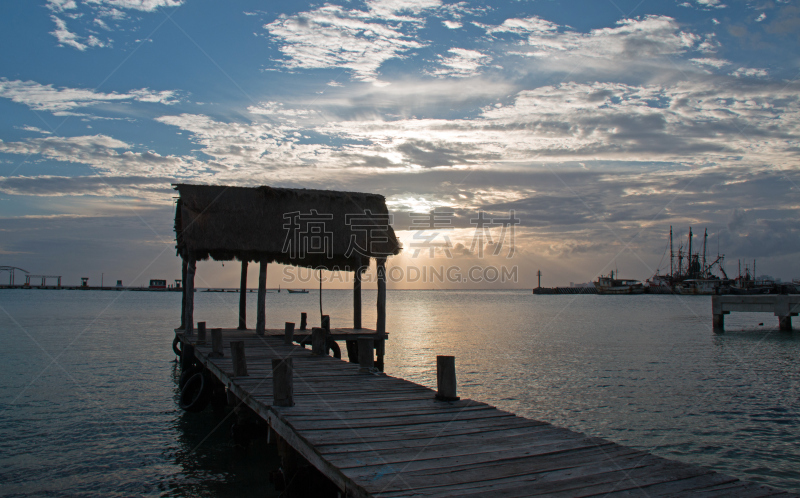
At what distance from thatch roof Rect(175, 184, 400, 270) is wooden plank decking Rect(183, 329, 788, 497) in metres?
8.37

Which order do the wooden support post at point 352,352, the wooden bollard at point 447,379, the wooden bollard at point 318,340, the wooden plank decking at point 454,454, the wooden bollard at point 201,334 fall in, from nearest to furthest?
the wooden plank decking at point 454,454 < the wooden bollard at point 447,379 < the wooden bollard at point 318,340 < the wooden bollard at point 201,334 < the wooden support post at point 352,352

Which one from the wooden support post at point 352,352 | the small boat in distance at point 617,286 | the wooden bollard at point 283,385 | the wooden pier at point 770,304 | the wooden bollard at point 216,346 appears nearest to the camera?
the wooden bollard at point 283,385

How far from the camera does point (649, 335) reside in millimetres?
33906

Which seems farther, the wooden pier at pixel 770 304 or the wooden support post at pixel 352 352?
the wooden pier at pixel 770 304

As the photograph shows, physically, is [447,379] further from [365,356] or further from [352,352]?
[352,352]

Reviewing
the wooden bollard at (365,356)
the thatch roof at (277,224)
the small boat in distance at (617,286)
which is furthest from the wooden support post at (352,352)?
the small boat in distance at (617,286)

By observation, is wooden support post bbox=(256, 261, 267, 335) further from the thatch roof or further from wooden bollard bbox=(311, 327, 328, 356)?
wooden bollard bbox=(311, 327, 328, 356)

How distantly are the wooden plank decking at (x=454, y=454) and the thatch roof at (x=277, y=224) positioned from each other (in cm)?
837

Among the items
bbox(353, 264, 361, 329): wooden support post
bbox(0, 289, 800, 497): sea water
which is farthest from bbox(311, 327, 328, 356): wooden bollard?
bbox(353, 264, 361, 329): wooden support post

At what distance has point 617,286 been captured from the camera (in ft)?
454

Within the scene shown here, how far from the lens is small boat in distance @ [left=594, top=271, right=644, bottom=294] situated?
13388 cm

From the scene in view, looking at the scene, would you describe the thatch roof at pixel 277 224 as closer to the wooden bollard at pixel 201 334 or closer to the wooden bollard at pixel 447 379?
the wooden bollard at pixel 201 334

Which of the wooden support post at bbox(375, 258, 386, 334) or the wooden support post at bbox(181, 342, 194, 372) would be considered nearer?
the wooden support post at bbox(181, 342, 194, 372)

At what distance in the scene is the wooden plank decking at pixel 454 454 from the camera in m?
4.38
